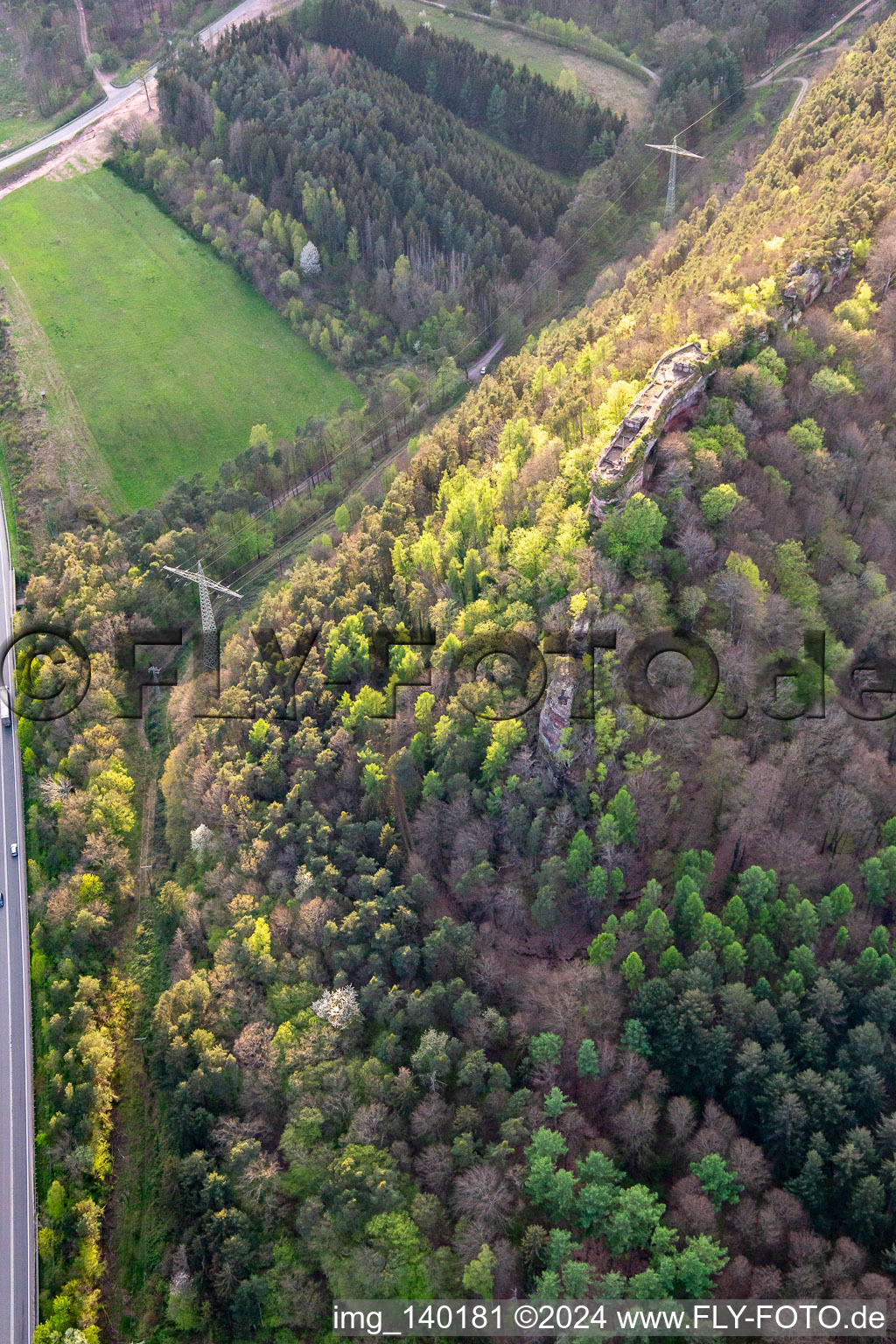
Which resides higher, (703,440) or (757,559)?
(703,440)

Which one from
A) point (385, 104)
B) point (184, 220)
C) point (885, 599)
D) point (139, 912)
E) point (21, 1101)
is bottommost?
point (21, 1101)

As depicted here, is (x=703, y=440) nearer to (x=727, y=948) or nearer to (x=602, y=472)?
(x=602, y=472)

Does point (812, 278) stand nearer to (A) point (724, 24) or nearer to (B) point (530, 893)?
(B) point (530, 893)

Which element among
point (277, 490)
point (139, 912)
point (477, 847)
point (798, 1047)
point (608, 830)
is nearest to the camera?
point (798, 1047)

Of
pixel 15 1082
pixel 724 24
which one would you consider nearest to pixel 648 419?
pixel 15 1082

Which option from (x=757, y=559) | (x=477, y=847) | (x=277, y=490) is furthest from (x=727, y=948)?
(x=277, y=490)

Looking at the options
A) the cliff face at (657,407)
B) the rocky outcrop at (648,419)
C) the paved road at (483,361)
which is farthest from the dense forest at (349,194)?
the rocky outcrop at (648,419)

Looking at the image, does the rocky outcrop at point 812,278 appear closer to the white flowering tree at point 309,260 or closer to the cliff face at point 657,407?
the cliff face at point 657,407
